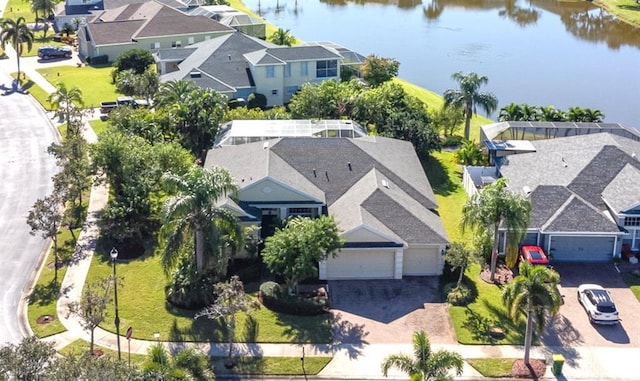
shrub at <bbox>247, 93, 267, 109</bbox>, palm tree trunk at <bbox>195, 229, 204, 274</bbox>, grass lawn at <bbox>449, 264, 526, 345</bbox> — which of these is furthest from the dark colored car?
grass lawn at <bbox>449, 264, 526, 345</bbox>

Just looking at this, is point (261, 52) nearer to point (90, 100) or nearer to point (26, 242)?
point (90, 100)

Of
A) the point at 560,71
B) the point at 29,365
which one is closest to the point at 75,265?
the point at 29,365

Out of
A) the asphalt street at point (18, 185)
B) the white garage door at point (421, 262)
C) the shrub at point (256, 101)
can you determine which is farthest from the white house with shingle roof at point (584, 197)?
the asphalt street at point (18, 185)

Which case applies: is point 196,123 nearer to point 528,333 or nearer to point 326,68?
point 326,68

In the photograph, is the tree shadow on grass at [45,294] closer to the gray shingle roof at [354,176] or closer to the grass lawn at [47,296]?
the grass lawn at [47,296]

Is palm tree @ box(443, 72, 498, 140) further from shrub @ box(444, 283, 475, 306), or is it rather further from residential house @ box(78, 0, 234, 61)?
residential house @ box(78, 0, 234, 61)
